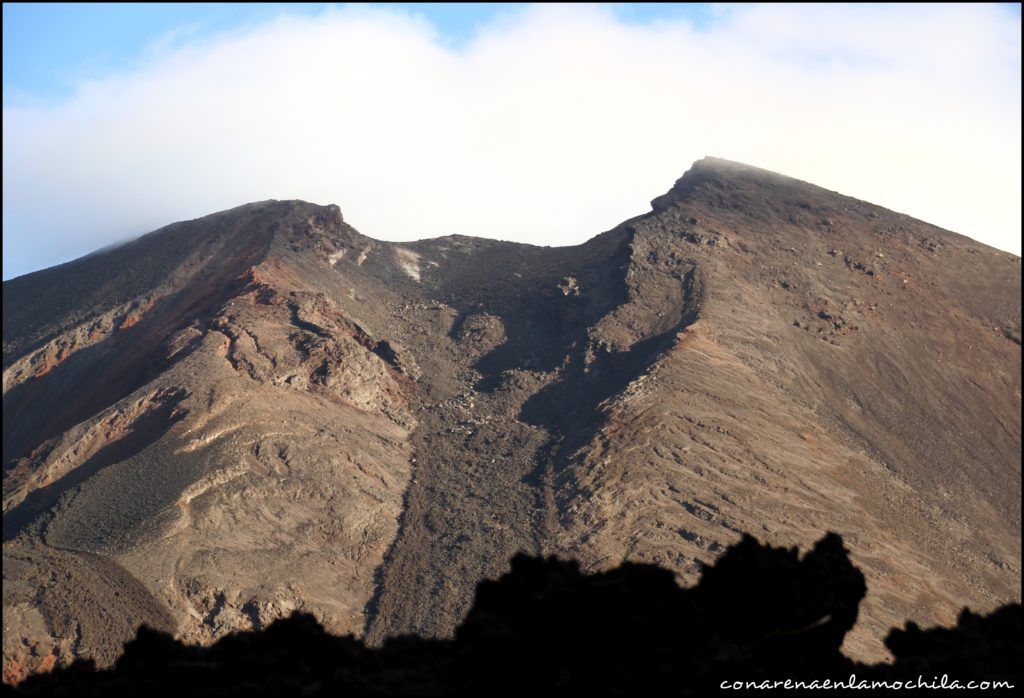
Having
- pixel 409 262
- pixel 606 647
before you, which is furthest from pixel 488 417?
pixel 606 647

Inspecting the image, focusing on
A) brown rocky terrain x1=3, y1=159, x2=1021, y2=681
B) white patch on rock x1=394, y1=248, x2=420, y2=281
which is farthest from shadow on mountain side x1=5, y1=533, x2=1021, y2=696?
white patch on rock x1=394, y1=248, x2=420, y2=281

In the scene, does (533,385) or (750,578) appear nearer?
(750,578)

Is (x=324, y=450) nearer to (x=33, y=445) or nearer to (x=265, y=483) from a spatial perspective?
(x=265, y=483)

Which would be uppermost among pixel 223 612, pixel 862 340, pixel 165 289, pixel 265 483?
pixel 165 289

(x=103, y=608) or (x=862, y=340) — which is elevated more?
(x=862, y=340)

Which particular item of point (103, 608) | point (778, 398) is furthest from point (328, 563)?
point (778, 398)

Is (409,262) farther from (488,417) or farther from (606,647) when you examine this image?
(606,647)

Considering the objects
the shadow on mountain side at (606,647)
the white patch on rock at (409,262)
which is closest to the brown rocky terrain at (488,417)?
the white patch on rock at (409,262)

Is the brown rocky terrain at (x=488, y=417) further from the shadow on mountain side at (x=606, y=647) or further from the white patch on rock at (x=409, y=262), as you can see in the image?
the shadow on mountain side at (x=606, y=647)
